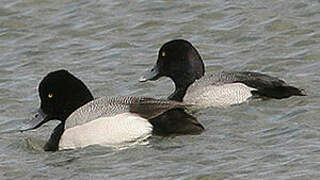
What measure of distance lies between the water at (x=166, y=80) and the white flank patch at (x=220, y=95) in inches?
8.1

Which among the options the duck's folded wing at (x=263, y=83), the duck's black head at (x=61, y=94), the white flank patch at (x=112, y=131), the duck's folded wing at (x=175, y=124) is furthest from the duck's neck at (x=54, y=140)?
the duck's folded wing at (x=263, y=83)

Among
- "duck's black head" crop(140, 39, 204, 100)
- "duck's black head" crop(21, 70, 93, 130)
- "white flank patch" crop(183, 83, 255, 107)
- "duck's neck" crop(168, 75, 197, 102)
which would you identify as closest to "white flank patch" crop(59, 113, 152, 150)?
"duck's black head" crop(21, 70, 93, 130)

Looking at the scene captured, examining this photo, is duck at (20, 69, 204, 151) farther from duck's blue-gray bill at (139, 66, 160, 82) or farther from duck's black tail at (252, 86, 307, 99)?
duck's blue-gray bill at (139, 66, 160, 82)

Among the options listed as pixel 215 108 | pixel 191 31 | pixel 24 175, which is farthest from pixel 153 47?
pixel 24 175

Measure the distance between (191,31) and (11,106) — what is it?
3136 millimetres

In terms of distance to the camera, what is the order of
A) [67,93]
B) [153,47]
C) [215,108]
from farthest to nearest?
[153,47], [215,108], [67,93]

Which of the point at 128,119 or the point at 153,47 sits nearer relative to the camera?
the point at 128,119

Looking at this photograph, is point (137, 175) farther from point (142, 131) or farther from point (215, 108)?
point (215, 108)

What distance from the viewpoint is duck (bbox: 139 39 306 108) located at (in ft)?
35.4

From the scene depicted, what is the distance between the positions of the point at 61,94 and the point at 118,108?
682 mm

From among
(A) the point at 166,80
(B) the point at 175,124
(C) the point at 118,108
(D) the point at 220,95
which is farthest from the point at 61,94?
(A) the point at 166,80

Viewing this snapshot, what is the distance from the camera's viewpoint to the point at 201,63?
38.7ft

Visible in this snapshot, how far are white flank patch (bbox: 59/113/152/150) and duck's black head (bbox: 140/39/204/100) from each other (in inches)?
86.7

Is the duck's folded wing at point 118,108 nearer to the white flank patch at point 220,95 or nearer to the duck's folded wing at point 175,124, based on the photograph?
the duck's folded wing at point 175,124
